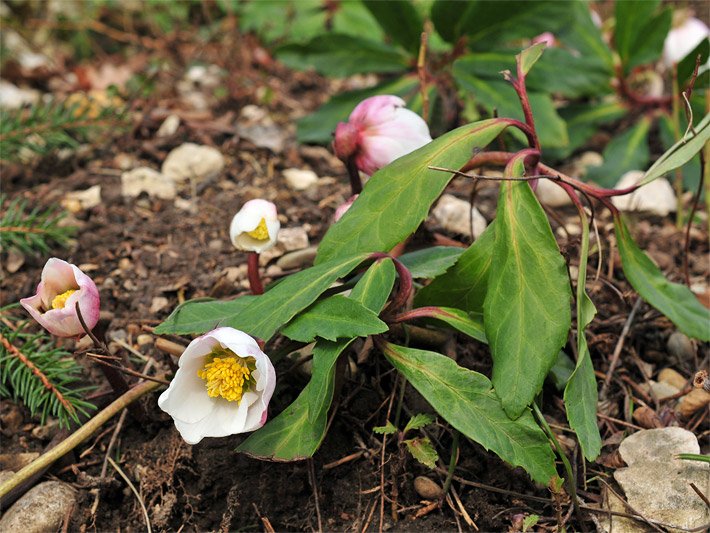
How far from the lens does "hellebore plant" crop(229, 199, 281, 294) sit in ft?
4.61

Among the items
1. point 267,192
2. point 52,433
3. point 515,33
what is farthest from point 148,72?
point 52,433

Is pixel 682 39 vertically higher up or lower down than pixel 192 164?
higher up

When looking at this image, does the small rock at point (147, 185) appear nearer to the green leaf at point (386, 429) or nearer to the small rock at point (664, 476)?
the green leaf at point (386, 429)

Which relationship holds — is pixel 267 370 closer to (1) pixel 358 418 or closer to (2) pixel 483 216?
(1) pixel 358 418

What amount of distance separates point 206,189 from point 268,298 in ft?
2.72

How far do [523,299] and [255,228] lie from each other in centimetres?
52

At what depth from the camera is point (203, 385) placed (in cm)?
119

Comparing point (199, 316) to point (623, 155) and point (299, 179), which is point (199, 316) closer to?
point (299, 179)

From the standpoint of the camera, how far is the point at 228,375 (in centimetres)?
117

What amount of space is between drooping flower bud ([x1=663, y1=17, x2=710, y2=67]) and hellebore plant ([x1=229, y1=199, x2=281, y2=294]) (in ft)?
4.65

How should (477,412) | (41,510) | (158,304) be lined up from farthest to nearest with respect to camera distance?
(158,304) → (41,510) → (477,412)

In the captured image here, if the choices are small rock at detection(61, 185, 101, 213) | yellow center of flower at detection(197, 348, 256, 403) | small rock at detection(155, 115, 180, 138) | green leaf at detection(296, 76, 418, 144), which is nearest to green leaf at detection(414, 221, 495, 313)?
yellow center of flower at detection(197, 348, 256, 403)

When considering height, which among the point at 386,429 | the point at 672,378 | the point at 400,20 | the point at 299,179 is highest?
the point at 400,20

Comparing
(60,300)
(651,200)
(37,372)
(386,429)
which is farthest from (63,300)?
(651,200)
